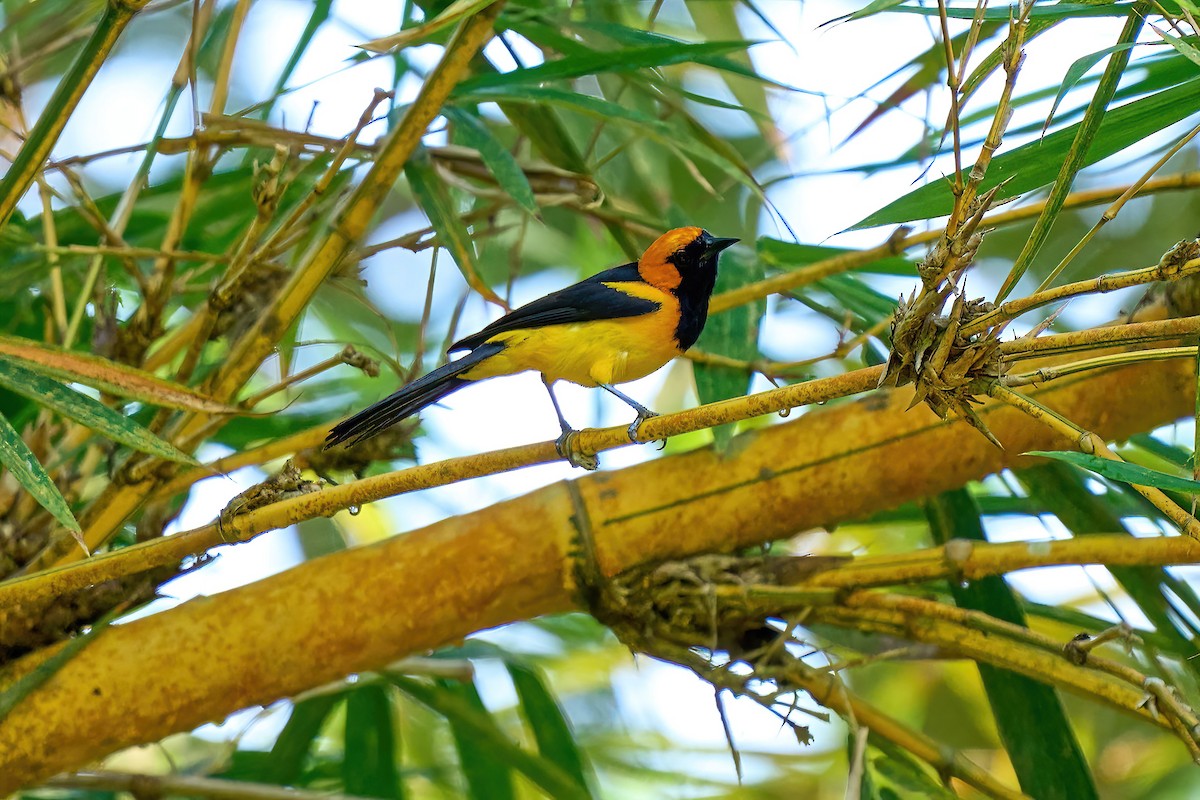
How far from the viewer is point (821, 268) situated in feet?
6.99

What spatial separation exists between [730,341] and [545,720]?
91cm

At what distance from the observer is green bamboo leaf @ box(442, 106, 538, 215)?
2.00 m

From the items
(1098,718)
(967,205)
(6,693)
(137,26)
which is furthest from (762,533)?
(137,26)

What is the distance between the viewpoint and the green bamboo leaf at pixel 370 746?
2521mm

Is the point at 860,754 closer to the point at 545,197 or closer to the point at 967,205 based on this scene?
the point at 967,205

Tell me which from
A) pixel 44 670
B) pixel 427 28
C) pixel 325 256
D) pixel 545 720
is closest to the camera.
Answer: pixel 427 28

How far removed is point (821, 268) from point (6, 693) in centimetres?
154

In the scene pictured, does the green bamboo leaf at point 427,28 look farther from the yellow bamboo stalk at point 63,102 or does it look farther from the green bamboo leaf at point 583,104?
the green bamboo leaf at point 583,104

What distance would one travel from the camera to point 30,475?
1513 mm

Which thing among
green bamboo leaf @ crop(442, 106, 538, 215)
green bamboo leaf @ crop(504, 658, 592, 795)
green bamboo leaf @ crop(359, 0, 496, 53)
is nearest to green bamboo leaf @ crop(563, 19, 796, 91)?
green bamboo leaf @ crop(442, 106, 538, 215)

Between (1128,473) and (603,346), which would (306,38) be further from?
(1128,473)

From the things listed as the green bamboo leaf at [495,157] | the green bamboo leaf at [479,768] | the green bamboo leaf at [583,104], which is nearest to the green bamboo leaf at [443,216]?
the green bamboo leaf at [495,157]

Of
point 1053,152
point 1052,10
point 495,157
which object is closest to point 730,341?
point 495,157

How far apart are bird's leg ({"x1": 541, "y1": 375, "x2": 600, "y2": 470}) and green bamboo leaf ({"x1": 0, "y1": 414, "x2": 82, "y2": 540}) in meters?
0.64
